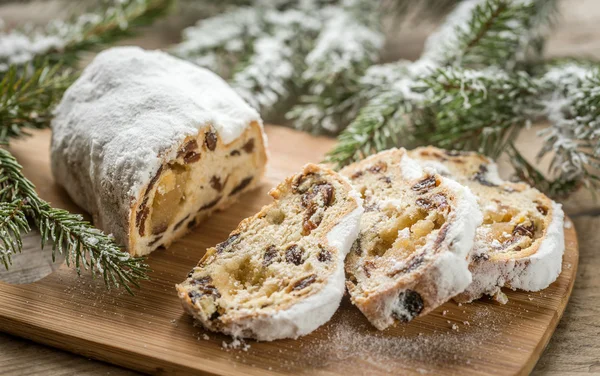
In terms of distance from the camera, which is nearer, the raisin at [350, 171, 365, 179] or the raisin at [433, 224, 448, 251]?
the raisin at [433, 224, 448, 251]

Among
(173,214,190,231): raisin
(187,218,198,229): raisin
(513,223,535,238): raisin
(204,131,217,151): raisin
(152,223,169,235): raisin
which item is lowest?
(187,218,198,229): raisin

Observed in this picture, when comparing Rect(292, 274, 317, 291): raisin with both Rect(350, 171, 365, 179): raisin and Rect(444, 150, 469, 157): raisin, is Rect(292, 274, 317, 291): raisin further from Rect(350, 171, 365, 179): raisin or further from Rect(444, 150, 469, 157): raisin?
Rect(444, 150, 469, 157): raisin

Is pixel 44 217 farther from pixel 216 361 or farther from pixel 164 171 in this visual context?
pixel 216 361

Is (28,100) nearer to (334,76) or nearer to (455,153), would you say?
(334,76)

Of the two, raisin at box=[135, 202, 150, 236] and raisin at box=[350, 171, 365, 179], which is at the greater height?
raisin at box=[350, 171, 365, 179]

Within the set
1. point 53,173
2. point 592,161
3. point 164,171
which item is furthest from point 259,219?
point 592,161

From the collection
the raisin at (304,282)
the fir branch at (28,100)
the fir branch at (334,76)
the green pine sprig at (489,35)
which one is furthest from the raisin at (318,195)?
the fir branch at (28,100)

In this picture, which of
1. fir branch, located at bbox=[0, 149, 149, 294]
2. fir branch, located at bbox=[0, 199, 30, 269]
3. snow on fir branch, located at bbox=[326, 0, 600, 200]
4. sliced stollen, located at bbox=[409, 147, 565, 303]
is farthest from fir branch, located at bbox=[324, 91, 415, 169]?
fir branch, located at bbox=[0, 199, 30, 269]
